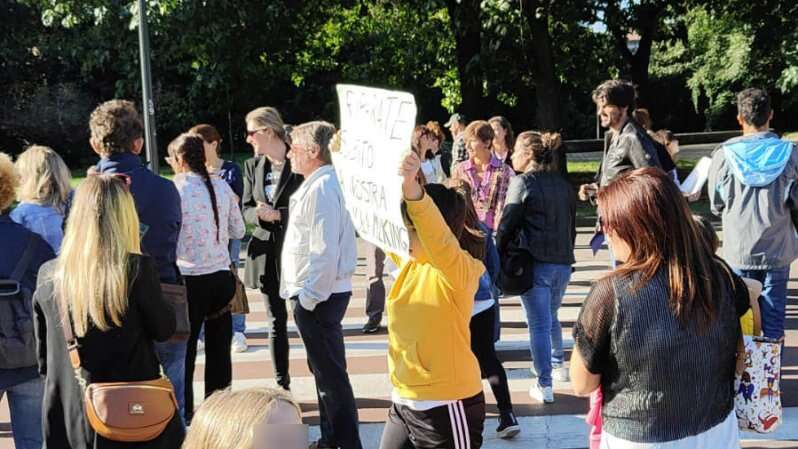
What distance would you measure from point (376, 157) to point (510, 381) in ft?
11.9

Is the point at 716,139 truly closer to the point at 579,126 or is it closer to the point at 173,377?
the point at 579,126

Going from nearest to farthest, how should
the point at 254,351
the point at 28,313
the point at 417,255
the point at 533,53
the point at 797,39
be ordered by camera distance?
the point at 417,255
the point at 28,313
the point at 254,351
the point at 797,39
the point at 533,53

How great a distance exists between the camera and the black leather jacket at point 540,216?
6.05 metres

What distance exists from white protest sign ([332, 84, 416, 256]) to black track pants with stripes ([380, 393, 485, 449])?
0.69m

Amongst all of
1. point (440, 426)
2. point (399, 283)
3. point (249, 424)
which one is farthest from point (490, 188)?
point (249, 424)

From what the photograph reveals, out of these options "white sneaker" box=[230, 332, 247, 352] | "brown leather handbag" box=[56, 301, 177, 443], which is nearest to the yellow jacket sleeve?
"brown leather handbag" box=[56, 301, 177, 443]

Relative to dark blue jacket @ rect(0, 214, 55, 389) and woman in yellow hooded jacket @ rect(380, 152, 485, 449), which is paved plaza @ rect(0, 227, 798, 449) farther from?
woman in yellow hooded jacket @ rect(380, 152, 485, 449)

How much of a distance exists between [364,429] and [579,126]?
3845 cm

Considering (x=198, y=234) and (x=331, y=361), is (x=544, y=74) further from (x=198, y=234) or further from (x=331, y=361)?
(x=331, y=361)

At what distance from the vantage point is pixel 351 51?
105 ft

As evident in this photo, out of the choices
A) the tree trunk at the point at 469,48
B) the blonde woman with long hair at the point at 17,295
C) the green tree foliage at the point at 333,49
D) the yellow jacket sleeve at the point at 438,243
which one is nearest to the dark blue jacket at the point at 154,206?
the blonde woman with long hair at the point at 17,295

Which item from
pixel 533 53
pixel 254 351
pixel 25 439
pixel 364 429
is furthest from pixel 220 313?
pixel 533 53

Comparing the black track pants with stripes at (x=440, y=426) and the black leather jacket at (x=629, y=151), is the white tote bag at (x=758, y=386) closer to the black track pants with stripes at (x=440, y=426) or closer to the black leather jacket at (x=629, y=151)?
the black track pants with stripes at (x=440, y=426)

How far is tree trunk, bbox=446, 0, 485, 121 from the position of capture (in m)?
19.5
